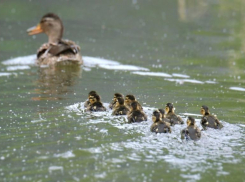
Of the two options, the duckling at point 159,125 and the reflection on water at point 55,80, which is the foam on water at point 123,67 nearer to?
the reflection on water at point 55,80

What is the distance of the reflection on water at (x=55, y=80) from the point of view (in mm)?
9208

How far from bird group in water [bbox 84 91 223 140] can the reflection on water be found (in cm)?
118

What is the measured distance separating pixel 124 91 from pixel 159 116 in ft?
8.76

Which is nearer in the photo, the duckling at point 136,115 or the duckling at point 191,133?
the duckling at point 191,133

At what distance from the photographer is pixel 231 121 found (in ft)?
24.3

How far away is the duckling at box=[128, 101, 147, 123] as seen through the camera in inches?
281

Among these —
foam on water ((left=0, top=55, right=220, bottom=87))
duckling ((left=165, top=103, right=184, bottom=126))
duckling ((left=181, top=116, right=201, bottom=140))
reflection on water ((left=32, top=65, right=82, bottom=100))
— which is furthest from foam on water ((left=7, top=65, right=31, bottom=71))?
duckling ((left=181, top=116, right=201, bottom=140))

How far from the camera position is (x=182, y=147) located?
20.1 ft

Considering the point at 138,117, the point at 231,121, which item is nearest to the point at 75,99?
the point at 138,117

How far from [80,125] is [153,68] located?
4405 mm

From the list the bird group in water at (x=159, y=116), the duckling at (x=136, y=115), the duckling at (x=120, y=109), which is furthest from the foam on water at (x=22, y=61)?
the duckling at (x=136, y=115)

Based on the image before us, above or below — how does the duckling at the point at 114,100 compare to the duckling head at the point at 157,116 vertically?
above

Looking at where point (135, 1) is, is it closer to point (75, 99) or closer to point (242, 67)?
point (242, 67)

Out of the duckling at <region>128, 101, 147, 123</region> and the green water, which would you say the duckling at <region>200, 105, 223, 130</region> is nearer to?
the green water
